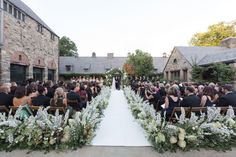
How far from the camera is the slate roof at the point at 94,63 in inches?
1790

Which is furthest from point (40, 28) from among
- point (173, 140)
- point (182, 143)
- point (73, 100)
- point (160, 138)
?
point (182, 143)

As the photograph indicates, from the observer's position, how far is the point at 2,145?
5348mm

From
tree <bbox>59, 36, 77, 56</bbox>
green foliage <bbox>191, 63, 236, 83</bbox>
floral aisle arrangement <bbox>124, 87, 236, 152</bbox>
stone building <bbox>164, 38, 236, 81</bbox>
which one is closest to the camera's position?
floral aisle arrangement <bbox>124, 87, 236, 152</bbox>

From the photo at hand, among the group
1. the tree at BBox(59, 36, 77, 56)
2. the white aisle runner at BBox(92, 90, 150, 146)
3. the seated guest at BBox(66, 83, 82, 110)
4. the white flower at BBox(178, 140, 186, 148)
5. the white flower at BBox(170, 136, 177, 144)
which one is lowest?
the white aisle runner at BBox(92, 90, 150, 146)

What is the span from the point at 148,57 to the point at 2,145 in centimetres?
3348

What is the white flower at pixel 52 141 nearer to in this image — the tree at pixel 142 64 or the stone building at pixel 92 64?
the tree at pixel 142 64

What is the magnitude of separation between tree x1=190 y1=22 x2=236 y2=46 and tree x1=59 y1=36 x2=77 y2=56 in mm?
30256

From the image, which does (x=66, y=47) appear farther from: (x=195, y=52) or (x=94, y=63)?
(x=195, y=52)

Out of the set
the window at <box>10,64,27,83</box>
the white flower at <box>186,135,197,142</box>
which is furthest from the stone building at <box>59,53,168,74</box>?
the white flower at <box>186,135,197,142</box>

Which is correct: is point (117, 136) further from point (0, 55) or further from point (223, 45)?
point (223, 45)

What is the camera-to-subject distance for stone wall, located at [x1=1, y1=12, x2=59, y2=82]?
14.9 m

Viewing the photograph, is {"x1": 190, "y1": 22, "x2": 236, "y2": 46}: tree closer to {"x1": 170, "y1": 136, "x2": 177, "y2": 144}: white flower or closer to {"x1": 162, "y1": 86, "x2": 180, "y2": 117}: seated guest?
{"x1": 162, "y1": 86, "x2": 180, "y2": 117}: seated guest

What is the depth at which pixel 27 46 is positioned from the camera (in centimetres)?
1864

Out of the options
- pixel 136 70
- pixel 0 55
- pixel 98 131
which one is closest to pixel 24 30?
pixel 0 55
